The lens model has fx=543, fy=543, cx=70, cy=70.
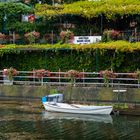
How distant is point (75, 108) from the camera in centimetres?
3981

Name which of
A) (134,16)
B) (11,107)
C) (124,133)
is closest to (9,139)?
(124,133)

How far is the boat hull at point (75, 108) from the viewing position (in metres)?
39.1

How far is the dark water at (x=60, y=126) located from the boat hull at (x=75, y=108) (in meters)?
0.46

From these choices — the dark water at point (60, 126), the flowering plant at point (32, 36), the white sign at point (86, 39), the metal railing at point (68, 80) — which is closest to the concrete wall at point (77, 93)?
the metal railing at point (68, 80)

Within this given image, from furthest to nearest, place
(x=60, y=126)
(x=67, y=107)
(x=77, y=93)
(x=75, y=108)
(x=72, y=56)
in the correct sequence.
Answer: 1. (x=72, y=56)
2. (x=77, y=93)
3. (x=67, y=107)
4. (x=75, y=108)
5. (x=60, y=126)

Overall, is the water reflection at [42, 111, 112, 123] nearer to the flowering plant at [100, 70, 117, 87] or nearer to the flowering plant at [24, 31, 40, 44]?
the flowering plant at [100, 70, 117, 87]

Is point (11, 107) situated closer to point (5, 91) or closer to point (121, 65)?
point (5, 91)

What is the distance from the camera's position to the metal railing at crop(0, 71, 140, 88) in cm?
4350

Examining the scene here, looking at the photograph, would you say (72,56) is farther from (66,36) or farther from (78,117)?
(78,117)

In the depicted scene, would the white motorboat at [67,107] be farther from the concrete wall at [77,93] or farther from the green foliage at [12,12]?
the green foliage at [12,12]

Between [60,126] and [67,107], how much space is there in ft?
15.8

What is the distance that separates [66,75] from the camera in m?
45.6

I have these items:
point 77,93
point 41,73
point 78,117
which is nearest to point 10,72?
point 41,73

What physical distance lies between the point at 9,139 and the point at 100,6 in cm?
2384
